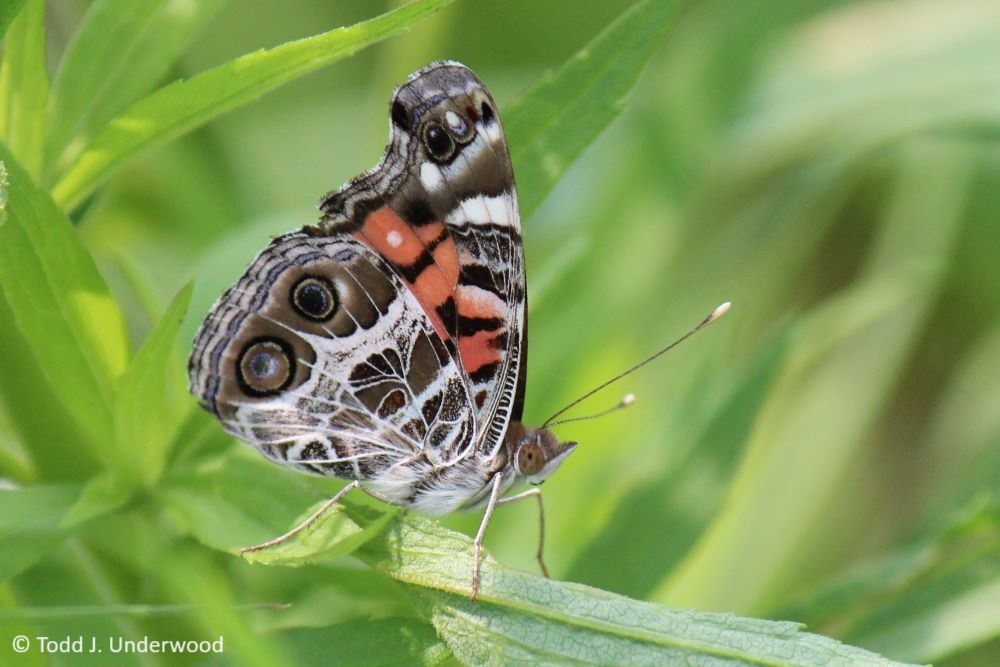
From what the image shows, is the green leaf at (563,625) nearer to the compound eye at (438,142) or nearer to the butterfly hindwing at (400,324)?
the butterfly hindwing at (400,324)

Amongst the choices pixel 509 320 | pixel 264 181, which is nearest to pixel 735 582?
pixel 509 320

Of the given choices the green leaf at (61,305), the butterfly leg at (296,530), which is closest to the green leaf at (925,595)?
the butterfly leg at (296,530)

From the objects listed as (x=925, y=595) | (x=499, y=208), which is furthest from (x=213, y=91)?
(x=925, y=595)

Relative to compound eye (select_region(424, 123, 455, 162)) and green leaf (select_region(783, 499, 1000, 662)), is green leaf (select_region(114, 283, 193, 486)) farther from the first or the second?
green leaf (select_region(783, 499, 1000, 662))

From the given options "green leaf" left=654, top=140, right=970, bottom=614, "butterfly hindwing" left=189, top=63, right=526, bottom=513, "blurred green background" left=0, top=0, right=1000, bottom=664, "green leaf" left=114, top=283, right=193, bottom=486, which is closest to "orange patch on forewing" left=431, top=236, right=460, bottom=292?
"butterfly hindwing" left=189, top=63, right=526, bottom=513

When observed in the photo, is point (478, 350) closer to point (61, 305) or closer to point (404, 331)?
point (404, 331)

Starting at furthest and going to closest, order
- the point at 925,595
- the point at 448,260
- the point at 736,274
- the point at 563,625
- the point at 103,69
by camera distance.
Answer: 1. the point at 736,274
2. the point at 925,595
3. the point at 448,260
4. the point at 103,69
5. the point at 563,625
